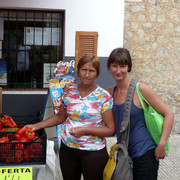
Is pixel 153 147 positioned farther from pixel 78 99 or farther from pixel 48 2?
pixel 48 2

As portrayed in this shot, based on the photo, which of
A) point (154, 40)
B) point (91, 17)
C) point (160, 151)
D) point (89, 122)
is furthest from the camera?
point (154, 40)

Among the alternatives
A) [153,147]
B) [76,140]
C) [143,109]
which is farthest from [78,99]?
[153,147]

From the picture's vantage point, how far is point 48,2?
5.75 meters

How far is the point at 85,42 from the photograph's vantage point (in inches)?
234

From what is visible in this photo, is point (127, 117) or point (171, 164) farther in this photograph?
point (171, 164)

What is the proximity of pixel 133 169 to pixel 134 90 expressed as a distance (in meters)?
0.58

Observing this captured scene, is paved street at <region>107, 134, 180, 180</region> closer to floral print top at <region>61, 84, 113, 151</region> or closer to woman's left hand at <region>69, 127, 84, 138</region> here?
floral print top at <region>61, 84, 113, 151</region>

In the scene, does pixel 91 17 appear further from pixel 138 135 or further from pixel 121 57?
pixel 138 135

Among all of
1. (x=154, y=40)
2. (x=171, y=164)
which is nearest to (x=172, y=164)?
(x=171, y=164)

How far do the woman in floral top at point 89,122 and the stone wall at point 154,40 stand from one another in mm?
4056

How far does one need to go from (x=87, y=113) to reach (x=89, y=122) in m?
0.08

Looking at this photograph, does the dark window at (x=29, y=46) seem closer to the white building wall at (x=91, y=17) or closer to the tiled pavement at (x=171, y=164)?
the white building wall at (x=91, y=17)

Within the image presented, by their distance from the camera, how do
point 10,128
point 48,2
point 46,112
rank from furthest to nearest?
point 48,2 < point 46,112 < point 10,128

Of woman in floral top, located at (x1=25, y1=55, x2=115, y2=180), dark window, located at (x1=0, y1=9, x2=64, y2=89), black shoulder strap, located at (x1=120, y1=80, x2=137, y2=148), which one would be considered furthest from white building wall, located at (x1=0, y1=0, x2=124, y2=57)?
black shoulder strap, located at (x1=120, y1=80, x2=137, y2=148)
